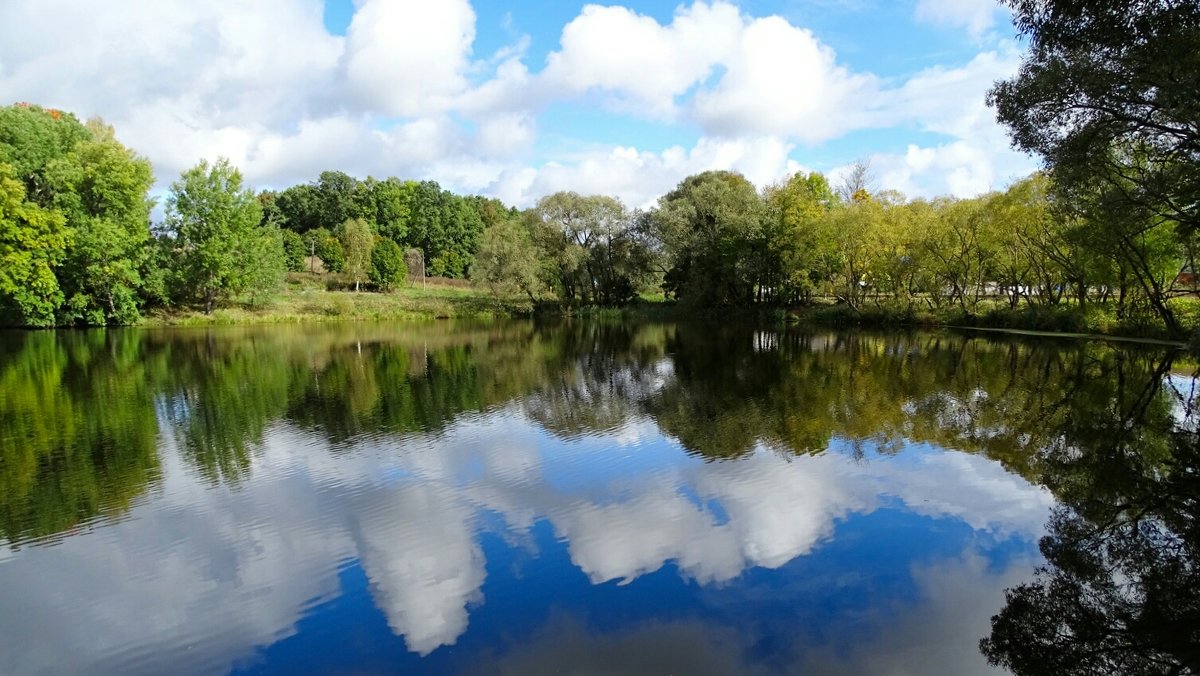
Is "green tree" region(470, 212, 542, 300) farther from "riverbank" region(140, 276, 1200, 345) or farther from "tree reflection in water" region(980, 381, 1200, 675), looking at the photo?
"tree reflection in water" region(980, 381, 1200, 675)

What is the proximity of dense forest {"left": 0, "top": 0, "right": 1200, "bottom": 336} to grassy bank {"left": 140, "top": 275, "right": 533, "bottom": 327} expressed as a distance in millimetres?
1632

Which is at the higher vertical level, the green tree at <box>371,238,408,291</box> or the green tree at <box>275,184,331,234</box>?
the green tree at <box>275,184,331,234</box>

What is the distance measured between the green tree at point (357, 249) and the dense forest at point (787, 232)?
0.20 m

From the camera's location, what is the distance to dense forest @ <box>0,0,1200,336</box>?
14758 millimetres

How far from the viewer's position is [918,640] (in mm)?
5918

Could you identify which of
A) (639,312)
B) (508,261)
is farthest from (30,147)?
(639,312)

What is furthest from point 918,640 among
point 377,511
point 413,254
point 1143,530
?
point 413,254

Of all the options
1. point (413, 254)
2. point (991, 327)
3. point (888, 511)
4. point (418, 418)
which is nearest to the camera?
point (888, 511)

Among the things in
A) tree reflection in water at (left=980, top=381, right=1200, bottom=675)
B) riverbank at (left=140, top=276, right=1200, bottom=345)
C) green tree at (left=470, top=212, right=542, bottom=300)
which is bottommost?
tree reflection in water at (left=980, top=381, right=1200, bottom=675)

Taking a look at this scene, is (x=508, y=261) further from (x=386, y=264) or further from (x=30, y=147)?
(x=30, y=147)

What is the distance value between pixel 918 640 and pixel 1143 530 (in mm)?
4530

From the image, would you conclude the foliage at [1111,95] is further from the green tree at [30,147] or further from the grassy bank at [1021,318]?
the green tree at [30,147]

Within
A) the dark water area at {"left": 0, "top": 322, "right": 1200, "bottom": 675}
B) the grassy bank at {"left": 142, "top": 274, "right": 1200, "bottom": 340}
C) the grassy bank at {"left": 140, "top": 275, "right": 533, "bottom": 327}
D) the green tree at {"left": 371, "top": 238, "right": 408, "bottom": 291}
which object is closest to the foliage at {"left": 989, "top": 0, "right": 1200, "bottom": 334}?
the dark water area at {"left": 0, "top": 322, "right": 1200, "bottom": 675}

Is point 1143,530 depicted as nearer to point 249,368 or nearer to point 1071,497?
point 1071,497
